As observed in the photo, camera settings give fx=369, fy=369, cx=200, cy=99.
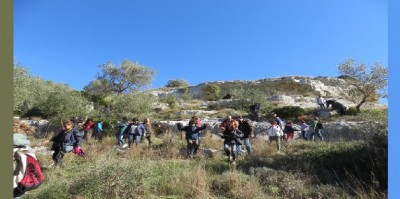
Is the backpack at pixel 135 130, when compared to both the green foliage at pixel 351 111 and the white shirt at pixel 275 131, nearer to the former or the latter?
the white shirt at pixel 275 131

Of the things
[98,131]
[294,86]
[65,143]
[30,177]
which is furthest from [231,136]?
[294,86]

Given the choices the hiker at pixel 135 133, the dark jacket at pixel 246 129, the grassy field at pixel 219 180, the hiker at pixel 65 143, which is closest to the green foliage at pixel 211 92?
the hiker at pixel 135 133

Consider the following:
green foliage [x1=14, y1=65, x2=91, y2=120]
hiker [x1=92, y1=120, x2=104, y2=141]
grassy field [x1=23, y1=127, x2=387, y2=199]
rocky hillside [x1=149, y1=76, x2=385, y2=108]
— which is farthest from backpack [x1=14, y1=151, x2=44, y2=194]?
rocky hillside [x1=149, y1=76, x2=385, y2=108]

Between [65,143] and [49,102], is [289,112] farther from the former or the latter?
[65,143]

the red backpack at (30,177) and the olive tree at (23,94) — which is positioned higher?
the olive tree at (23,94)

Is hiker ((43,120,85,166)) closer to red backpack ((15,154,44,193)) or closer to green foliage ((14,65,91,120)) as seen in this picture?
red backpack ((15,154,44,193))

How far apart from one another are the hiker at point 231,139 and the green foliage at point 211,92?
110 feet

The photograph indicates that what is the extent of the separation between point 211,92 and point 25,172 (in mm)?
42115

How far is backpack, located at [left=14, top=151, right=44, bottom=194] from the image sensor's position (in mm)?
3762

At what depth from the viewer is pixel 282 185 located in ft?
22.4

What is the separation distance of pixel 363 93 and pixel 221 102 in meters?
12.0

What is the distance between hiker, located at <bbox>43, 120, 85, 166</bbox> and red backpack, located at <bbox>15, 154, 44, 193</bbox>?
5.41 meters

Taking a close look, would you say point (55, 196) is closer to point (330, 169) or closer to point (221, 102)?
point (330, 169)

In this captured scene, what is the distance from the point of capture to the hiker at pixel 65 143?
9.23m
